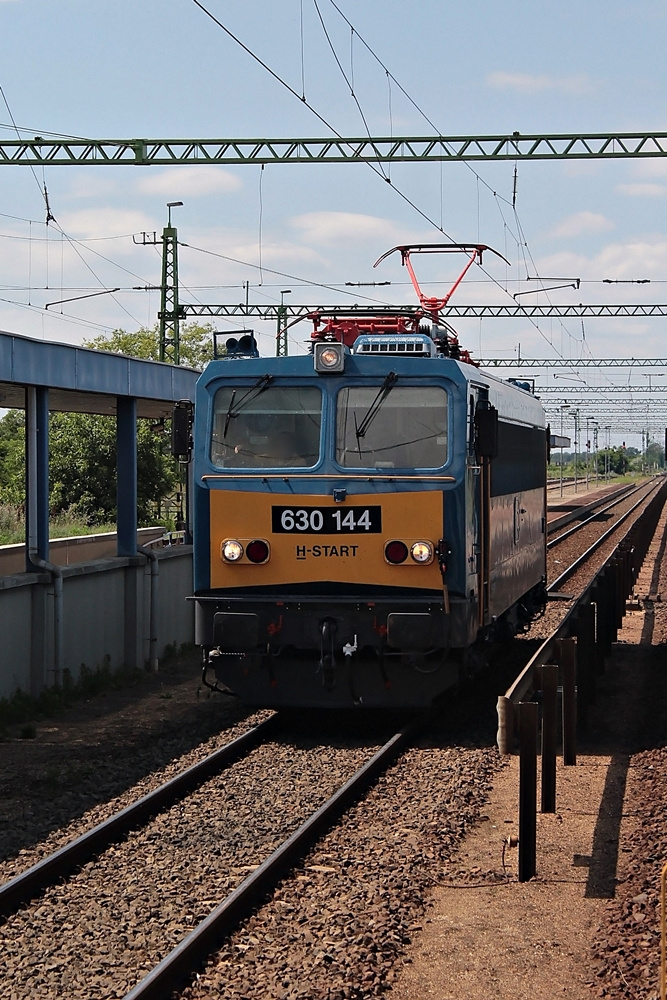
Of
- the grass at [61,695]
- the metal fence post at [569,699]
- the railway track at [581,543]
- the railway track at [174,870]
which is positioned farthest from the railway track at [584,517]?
the railway track at [174,870]

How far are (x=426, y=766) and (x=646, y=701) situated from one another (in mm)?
3712

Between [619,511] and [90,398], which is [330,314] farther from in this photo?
[619,511]

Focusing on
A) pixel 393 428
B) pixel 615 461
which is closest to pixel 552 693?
pixel 393 428

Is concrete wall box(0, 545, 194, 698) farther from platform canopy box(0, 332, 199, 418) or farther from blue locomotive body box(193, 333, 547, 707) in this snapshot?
blue locomotive body box(193, 333, 547, 707)

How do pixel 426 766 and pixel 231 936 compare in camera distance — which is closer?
pixel 231 936

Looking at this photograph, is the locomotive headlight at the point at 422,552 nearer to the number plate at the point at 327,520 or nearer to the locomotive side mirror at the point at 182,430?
the number plate at the point at 327,520

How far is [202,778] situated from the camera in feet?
30.5

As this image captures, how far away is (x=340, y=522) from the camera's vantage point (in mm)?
10414

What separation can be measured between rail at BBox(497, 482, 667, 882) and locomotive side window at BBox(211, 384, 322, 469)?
262 cm

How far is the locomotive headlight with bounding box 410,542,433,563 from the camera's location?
1027 centimetres

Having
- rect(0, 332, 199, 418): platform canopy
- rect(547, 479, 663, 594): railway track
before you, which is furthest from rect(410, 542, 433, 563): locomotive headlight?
rect(547, 479, 663, 594): railway track

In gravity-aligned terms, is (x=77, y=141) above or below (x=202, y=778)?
above

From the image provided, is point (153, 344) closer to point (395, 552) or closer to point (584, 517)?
point (584, 517)

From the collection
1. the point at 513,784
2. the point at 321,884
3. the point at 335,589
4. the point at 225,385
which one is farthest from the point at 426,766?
the point at 225,385
